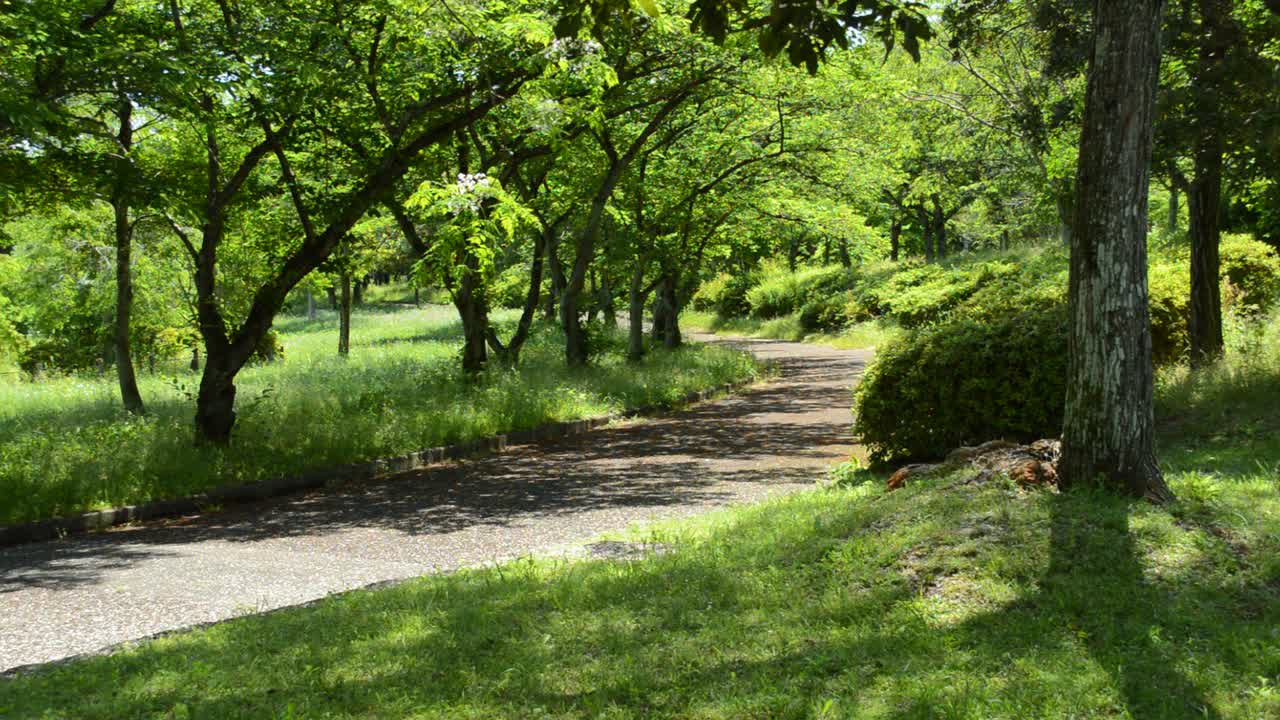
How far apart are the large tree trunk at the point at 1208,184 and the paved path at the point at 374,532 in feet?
15.2

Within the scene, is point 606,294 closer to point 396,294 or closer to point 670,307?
point 670,307

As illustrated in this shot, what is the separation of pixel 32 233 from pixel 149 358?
14012 mm

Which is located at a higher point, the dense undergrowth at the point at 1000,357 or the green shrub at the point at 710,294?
the green shrub at the point at 710,294

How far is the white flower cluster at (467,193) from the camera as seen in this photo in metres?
12.0

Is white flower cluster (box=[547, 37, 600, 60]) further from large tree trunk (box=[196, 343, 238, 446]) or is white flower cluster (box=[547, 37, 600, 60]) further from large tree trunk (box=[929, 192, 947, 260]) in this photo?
large tree trunk (box=[929, 192, 947, 260])

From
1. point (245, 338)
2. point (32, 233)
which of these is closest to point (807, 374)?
point (245, 338)

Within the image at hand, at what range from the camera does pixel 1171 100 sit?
11.1 meters

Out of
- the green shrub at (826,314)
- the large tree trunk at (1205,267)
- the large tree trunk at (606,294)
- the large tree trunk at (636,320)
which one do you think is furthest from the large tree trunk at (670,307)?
the large tree trunk at (1205,267)

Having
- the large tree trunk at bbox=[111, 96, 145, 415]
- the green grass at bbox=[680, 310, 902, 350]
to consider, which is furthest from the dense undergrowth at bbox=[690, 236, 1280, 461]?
the green grass at bbox=[680, 310, 902, 350]

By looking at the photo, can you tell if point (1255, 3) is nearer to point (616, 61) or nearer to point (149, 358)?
point (616, 61)

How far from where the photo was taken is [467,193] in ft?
39.7

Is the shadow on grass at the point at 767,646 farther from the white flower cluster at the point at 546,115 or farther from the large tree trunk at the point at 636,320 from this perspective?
the large tree trunk at the point at 636,320

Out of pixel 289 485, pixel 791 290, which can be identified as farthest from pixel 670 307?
pixel 791 290

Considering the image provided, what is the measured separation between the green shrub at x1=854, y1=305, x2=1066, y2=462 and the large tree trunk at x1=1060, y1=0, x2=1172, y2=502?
326cm
